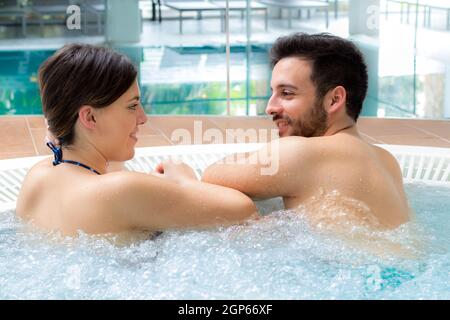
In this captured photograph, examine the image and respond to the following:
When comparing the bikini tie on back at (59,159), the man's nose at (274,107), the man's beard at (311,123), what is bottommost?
the bikini tie on back at (59,159)

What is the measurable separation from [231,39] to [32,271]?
622 centimetres

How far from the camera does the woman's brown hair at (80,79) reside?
1876 millimetres

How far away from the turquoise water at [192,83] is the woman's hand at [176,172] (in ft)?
12.9

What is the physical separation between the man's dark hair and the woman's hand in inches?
17.3

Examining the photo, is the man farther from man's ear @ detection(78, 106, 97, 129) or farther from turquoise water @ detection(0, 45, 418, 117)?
turquoise water @ detection(0, 45, 418, 117)

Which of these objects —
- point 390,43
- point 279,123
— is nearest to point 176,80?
point 390,43

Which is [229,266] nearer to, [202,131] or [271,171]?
[271,171]

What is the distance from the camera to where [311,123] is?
221 cm

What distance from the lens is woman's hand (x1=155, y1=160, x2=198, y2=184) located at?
2152 millimetres

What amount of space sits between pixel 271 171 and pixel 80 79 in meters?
0.58

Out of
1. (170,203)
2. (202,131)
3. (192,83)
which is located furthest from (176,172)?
(192,83)

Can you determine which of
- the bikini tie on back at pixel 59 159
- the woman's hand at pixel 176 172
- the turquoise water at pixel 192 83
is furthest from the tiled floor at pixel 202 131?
the bikini tie on back at pixel 59 159

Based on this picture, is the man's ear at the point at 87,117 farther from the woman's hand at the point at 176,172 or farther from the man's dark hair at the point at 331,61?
the man's dark hair at the point at 331,61

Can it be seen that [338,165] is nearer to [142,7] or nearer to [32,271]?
[32,271]
